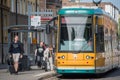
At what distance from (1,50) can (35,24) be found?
12798 millimetres

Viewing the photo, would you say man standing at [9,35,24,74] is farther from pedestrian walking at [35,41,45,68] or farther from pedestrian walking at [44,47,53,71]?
pedestrian walking at [35,41,45,68]

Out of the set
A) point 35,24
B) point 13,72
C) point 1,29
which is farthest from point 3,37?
point 13,72

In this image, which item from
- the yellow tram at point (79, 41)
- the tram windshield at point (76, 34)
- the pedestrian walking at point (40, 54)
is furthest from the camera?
the pedestrian walking at point (40, 54)

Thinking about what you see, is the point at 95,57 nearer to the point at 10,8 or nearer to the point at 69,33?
the point at 69,33

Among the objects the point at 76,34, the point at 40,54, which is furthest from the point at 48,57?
the point at 76,34

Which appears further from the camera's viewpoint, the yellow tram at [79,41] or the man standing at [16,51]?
the man standing at [16,51]

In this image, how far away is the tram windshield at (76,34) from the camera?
24766 millimetres

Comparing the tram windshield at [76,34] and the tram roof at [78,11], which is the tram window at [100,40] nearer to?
the tram windshield at [76,34]

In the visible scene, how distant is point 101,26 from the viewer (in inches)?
1021

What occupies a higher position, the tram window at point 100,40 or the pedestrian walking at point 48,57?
the tram window at point 100,40

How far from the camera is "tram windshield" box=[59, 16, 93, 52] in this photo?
2477 centimetres

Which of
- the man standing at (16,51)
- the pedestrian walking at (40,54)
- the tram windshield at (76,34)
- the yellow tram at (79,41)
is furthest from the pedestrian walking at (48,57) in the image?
the tram windshield at (76,34)

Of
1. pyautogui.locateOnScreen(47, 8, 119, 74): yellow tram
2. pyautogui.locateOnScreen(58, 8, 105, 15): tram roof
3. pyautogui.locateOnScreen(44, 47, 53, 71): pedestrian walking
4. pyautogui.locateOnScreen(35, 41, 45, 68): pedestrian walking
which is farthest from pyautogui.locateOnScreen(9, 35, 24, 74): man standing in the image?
pyautogui.locateOnScreen(35, 41, 45, 68): pedestrian walking

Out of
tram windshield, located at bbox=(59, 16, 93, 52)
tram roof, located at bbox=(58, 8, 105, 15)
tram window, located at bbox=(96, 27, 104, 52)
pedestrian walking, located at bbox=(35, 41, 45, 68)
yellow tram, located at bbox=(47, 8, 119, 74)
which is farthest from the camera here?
pedestrian walking, located at bbox=(35, 41, 45, 68)
